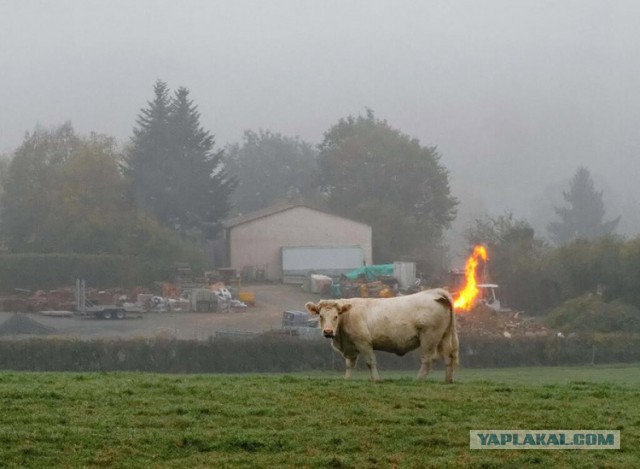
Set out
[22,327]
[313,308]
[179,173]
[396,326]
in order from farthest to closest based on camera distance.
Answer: [179,173] < [22,327] < [313,308] < [396,326]

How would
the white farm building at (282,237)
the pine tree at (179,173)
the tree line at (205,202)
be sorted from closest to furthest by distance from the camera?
the tree line at (205,202), the white farm building at (282,237), the pine tree at (179,173)

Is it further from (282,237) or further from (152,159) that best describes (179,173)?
(282,237)

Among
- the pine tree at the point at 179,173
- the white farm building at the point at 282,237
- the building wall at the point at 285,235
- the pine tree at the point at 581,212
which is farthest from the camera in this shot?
the pine tree at the point at 581,212

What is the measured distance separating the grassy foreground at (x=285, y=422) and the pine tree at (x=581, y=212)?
139 meters

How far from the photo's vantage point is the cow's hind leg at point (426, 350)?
68.9 feet

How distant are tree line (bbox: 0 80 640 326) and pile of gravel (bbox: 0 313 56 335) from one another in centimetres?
2421

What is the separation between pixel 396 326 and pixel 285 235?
69.5 metres

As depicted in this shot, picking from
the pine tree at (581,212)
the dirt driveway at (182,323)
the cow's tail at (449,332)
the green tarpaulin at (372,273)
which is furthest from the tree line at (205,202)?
the cow's tail at (449,332)

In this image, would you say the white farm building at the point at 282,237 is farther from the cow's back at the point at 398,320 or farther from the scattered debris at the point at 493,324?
the cow's back at the point at 398,320

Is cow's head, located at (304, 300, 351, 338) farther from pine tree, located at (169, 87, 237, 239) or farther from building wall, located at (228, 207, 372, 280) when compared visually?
pine tree, located at (169, 87, 237, 239)

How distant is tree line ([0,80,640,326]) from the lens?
3059 inches

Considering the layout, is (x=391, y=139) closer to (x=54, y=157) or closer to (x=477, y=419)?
(x=54, y=157)

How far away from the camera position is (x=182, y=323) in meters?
65.9

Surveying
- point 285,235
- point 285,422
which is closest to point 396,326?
point 285,422
